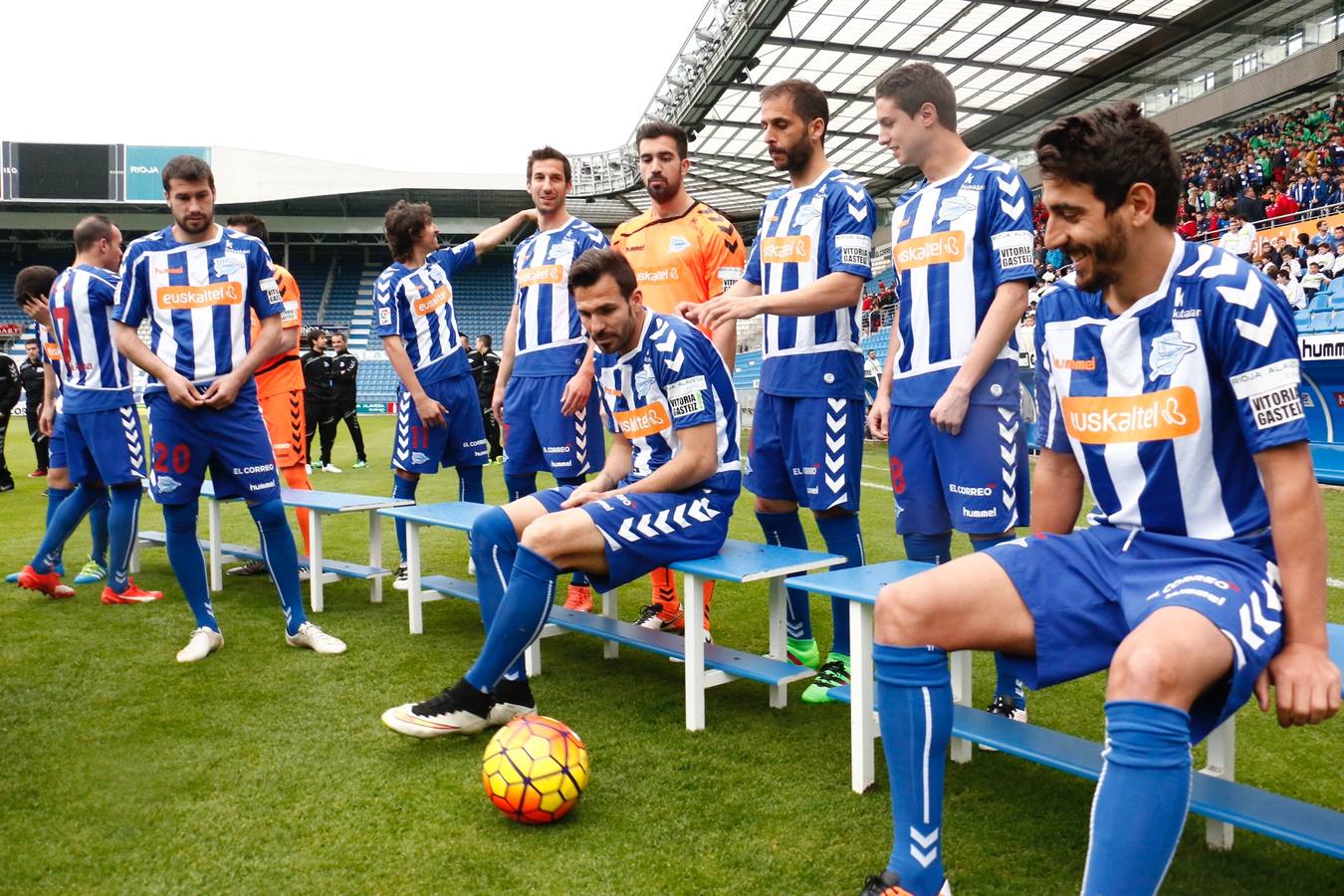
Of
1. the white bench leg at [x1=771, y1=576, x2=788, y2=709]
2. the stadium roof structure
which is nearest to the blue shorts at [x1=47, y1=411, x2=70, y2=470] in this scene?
the white bench leg at [x1=771, y1=576, x2=788, y2=709]

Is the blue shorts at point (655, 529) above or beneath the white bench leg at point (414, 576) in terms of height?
above

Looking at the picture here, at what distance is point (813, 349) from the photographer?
12.0 ft

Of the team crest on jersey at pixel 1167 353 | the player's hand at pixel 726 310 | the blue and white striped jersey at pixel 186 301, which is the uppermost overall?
the blue and white striped jersey at pixel 186 301

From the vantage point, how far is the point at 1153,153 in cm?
193

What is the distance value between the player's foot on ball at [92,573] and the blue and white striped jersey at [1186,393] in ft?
18.9

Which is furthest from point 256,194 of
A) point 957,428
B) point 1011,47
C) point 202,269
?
point 957,428

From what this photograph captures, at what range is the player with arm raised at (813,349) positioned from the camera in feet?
11.8

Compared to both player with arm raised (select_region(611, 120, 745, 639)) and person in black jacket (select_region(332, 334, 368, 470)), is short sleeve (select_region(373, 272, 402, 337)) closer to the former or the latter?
player with arm raised (select_region(611, 120, 745, 639))

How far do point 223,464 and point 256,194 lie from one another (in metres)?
38.7

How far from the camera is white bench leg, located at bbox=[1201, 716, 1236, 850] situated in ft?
8.14

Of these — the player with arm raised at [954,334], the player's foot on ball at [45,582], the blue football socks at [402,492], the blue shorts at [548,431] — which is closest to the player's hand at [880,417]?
the player with arm raised at [954,334]

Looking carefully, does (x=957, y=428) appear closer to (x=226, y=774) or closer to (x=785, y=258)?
(x=785, y=258)

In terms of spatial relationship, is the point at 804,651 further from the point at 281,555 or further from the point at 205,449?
the point at 205,449

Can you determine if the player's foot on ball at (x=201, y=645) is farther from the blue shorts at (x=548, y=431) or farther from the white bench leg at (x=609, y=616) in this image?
the white bench leg at (x=609, y=616)
